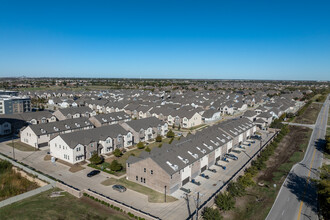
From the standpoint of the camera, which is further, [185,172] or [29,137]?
[29,137]

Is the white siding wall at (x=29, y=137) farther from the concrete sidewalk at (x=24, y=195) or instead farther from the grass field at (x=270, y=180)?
the grass field at (x=270, y=180)

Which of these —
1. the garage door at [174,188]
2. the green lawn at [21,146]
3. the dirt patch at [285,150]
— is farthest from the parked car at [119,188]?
the green lawn at [21,146]

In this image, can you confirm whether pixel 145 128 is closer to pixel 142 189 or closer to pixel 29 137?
pixel 142 189

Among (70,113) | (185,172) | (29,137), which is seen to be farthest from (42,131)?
(185,172)

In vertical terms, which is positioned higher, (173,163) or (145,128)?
(145,128)

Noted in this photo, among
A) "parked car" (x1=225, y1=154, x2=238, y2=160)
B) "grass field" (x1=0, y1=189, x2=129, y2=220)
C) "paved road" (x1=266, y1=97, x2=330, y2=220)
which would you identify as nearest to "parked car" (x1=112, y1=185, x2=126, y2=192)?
"grass field" (x1=0, y1=189, x2=129, y2=220)

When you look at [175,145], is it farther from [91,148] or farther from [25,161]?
[25,161]
